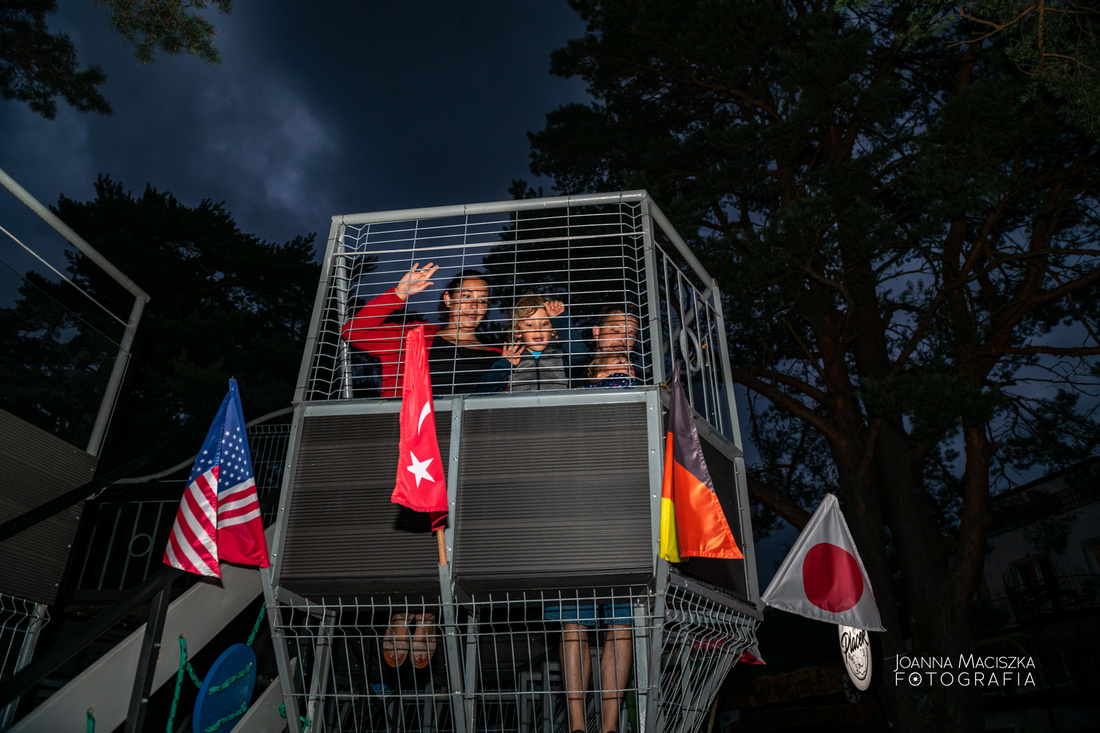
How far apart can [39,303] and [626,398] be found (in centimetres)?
352

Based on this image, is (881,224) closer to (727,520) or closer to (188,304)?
(727,520)

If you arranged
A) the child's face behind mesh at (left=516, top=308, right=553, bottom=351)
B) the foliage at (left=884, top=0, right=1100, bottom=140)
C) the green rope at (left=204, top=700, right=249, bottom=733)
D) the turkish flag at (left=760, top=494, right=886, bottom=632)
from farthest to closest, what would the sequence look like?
the turkish flag at (left=760, top=494, right=886, bottom=632)
the foliage at (left=884, top=0, right=1100, bottom=140)
the child's face behind mesh at (left=516, top=308, right=553, bottom=351)
the green rope at (left=204, top=700, right=249, bottom=733)

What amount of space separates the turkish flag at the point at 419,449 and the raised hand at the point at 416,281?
0.71 metres

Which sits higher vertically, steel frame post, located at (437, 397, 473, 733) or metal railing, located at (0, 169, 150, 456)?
metal railing, located at (0, 169, 150, 456)

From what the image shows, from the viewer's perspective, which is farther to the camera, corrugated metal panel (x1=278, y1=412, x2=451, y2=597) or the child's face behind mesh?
the child's face behind mesh

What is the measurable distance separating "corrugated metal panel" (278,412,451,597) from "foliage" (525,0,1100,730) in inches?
208

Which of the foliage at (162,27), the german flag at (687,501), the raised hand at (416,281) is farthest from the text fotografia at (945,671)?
the foliage at (162,27)

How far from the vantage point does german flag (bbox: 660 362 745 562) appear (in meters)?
2.93

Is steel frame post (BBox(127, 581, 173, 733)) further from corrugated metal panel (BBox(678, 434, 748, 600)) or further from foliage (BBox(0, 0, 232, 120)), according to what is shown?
foliage (BBox(0, 0, 232, 120))

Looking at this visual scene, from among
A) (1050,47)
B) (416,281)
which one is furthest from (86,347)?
(1050,47)

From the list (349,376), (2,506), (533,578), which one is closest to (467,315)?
(349,376)

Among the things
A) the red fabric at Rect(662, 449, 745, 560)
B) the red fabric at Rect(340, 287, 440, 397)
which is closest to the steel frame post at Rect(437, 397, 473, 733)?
the red fabric at Rect(340, 287, 440, 397)

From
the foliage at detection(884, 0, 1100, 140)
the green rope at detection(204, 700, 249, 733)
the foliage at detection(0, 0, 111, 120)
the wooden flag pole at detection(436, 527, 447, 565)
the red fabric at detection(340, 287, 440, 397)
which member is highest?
the foliage at detection(0, 0, 111, 120)

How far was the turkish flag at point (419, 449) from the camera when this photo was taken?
2869mm
